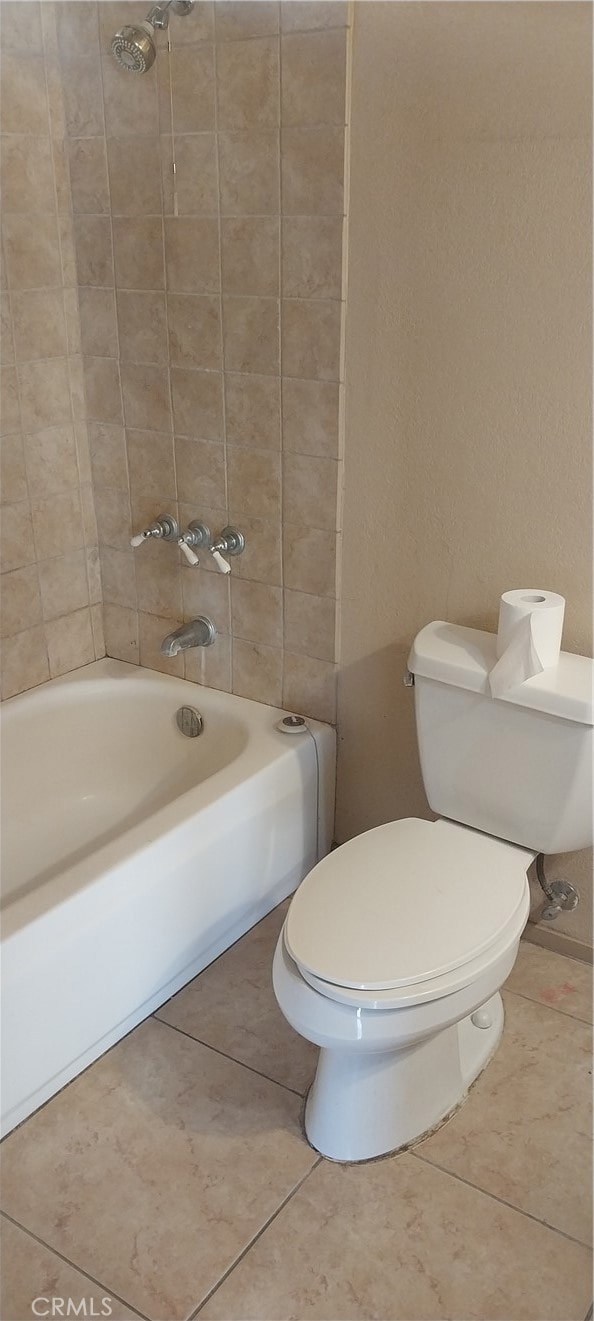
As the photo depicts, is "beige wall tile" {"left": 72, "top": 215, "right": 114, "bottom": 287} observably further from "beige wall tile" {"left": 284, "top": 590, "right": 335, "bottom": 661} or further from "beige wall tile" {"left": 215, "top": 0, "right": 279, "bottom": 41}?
"beige wall tile" {"left": 284, "top": 590, "right": 335, "bottom": 661}

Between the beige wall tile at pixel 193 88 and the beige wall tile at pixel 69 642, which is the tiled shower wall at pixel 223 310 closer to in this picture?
the beige wall tile at pixel 193 88

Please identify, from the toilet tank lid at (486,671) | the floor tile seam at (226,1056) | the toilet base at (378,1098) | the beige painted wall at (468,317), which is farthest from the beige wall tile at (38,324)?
the toilet base at (378,1098)

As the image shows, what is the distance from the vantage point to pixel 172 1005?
1901 millimetres

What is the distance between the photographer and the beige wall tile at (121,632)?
241cm

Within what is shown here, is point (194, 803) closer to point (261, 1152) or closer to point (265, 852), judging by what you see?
point (265, 852)

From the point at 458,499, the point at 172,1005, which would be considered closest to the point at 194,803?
the point at 172,1005

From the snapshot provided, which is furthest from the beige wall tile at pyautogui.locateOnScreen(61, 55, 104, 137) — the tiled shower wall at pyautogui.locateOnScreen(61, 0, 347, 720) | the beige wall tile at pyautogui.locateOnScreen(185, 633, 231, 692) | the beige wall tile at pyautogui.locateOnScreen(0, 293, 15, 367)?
the beige wall tile at pyautogui.locateOnScreen(185, 633, 231, 692)

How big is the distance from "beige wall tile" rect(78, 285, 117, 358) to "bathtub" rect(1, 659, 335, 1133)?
74 centimetres

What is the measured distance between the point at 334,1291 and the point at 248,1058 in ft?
1.46

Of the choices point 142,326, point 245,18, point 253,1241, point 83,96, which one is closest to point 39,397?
point 142,326

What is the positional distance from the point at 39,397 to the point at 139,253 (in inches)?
14.7

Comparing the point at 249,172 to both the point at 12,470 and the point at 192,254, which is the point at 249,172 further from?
the point at 12,470

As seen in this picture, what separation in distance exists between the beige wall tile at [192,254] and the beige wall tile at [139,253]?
0.03 meters

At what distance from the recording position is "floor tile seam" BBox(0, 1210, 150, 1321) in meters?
1.38
